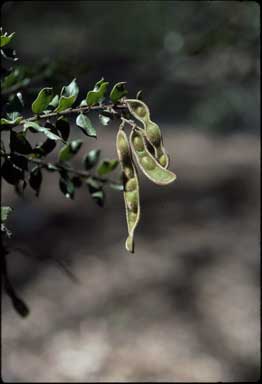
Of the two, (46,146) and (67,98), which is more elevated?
(67,98)

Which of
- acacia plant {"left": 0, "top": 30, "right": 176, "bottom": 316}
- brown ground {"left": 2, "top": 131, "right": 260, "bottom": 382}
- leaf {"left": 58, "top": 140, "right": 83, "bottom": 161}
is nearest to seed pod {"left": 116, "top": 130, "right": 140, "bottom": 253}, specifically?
acacia plant {"left": 0, "top": 30, "right": 176, "bottom": 316}

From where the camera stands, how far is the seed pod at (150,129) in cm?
64

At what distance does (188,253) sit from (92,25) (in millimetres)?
4370

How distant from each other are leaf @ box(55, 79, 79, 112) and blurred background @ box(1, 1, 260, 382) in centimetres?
32

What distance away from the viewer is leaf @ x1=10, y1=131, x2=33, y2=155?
700 mm

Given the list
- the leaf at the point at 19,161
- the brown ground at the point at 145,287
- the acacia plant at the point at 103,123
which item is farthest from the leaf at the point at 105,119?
the brown ground at the point at 145,287

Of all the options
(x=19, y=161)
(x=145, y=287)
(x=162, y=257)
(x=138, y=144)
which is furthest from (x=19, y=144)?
(x=162, y=257)

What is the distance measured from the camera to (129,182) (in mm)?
688

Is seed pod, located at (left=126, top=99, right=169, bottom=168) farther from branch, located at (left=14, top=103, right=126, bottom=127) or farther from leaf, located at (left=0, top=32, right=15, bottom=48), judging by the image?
leaf, located at (left=0, top=32, right=15, bottom=48)

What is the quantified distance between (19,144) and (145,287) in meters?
1.48

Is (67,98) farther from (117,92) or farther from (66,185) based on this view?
(66,185)

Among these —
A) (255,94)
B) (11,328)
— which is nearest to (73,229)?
(11,328)

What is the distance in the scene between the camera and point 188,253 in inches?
95.5

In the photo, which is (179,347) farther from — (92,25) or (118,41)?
(92,25)
